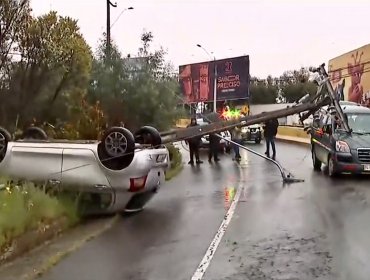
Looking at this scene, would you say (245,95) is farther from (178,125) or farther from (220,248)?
(220,248)

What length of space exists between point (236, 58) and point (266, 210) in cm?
5731

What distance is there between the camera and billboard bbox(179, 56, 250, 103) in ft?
220

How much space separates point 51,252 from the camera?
8.23m

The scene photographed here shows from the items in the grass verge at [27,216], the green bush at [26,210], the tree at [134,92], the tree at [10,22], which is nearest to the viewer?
the grass verge at [27,216]

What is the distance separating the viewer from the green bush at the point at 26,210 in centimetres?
820

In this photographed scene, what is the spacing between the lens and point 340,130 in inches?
670

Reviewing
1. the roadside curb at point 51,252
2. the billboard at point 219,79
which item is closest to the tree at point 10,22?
the roadside curb at point 51,252

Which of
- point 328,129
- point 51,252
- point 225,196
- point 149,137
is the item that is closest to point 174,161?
point 328,129

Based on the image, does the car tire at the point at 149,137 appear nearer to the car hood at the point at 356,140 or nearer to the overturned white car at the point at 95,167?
the overturned white car at the point at 95,167

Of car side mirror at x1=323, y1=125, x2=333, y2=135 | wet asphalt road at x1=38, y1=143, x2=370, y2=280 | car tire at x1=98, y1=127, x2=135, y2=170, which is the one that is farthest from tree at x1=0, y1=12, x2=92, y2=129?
car side mirror at x1=323, y1=125, x2=333, y2=135

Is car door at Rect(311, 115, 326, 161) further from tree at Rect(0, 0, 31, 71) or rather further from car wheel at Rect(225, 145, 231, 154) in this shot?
car wheel at Rect(225, 145, 231, 154)

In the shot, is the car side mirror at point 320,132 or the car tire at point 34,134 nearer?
the car tire at point 34,134

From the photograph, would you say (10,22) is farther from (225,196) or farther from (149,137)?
(225,196)

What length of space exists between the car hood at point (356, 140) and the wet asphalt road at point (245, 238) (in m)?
1.56
